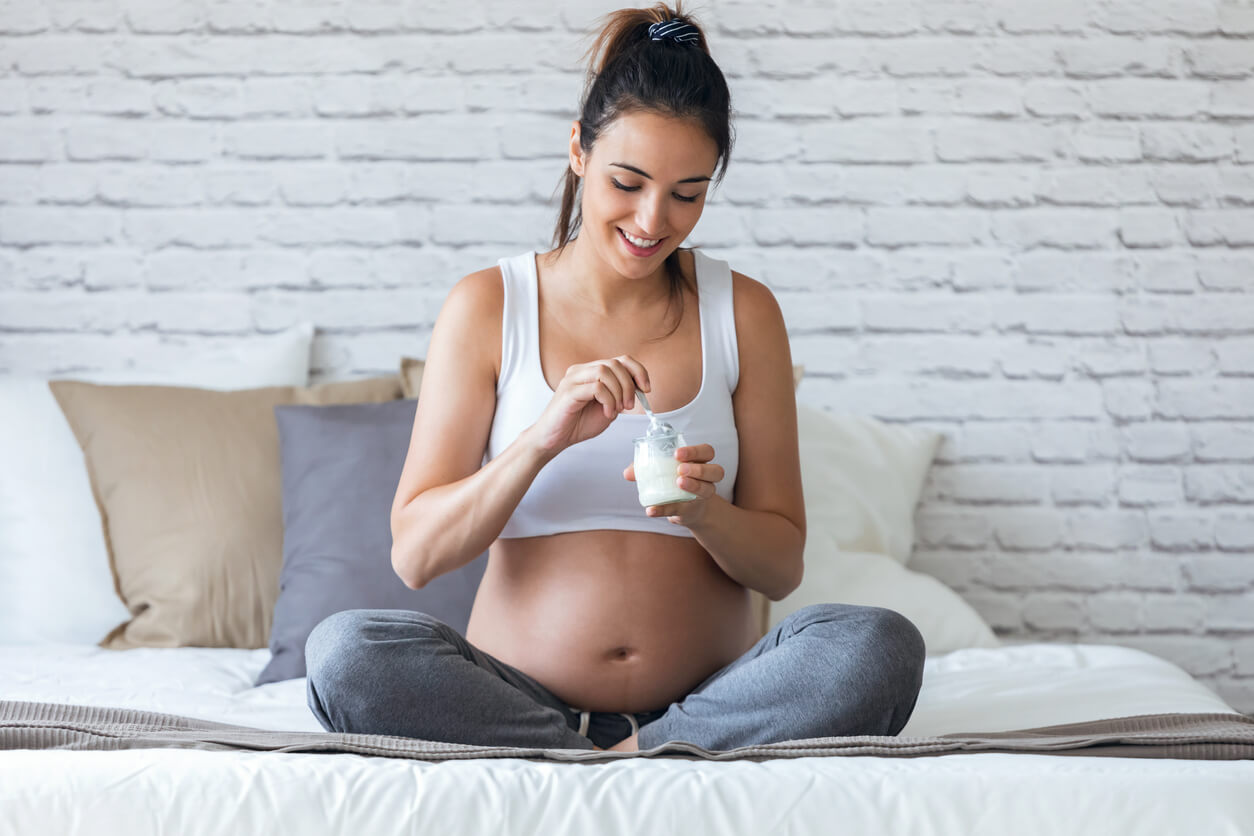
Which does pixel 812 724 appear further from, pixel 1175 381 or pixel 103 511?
pixel 1175 381

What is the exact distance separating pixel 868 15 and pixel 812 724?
1712mm

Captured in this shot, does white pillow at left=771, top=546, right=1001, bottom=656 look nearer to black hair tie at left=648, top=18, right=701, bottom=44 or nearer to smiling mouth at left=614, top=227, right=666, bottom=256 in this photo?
smiling mouth at left=614, top=227, right=666, bottom=256

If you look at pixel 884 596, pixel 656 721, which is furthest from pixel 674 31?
pixel 884 596

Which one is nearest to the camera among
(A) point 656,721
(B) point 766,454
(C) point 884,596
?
(A) point 656,721

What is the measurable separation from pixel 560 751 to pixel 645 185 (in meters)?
0.70

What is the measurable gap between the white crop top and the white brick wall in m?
0.91

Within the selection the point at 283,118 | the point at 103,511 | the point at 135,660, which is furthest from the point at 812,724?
the point at 283,118

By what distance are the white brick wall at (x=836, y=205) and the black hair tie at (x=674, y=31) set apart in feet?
3.08

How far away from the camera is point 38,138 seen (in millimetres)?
2398

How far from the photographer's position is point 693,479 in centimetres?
121

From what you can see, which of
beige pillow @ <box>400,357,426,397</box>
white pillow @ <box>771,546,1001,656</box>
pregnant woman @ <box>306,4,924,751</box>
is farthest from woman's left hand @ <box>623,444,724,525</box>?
beige pillow @ <box>400,357,426,397</box>

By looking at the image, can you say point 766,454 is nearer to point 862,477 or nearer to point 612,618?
point 612,618

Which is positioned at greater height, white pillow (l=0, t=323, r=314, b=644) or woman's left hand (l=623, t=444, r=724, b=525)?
woman's left hand (l=623, t=444, r=724, b=525)

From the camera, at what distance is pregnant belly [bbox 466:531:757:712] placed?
1.44 meters
